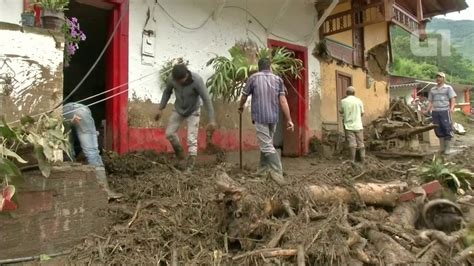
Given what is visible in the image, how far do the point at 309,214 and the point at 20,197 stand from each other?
2546 mm

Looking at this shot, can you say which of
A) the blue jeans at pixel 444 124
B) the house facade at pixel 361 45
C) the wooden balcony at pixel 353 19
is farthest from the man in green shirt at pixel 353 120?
the wooden balcony at pixel 353 19

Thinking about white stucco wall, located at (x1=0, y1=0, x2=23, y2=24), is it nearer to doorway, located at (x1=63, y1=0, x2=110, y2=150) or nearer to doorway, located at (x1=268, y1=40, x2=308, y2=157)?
doorway, located at (x1=63, y1=0, x2=110, y2=150)

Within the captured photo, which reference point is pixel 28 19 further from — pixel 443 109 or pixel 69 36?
pixel 443 109

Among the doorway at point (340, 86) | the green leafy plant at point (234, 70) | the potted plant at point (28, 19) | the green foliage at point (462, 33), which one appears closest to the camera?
the potted plant at point (28, 19)

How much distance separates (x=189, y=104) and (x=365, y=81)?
26.1 ft

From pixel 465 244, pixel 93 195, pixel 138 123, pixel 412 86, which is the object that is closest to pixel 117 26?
pixel 138 123

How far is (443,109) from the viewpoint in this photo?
897 cm

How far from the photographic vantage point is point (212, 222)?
3949 millimetres

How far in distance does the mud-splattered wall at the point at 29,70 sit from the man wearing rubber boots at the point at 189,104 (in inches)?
70.5

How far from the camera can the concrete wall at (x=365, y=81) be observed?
35.3 ft

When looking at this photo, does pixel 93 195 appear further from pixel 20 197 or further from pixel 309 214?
pixel 309 214

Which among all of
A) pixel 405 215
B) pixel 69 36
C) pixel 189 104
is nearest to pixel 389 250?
pixel 405 215

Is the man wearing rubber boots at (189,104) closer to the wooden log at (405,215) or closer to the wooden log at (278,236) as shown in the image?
the wooden log at (278,236)

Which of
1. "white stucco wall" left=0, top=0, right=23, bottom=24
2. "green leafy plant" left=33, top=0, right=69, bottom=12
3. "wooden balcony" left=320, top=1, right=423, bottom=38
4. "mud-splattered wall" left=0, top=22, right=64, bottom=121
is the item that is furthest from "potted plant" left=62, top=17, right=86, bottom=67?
"wooden balcony" left=320, top=1, right=423, bottom=38
